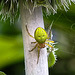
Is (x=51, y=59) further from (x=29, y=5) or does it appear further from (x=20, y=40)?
(x=20, y=40)

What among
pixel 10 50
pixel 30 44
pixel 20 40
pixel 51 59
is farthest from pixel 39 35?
pixel 20 40

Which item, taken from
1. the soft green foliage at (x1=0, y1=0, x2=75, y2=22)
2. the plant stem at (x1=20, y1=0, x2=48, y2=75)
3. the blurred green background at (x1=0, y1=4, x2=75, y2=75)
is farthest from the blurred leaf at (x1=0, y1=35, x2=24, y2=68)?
the plant stem at (x1=20, y1=0, x2=48, y2=75)

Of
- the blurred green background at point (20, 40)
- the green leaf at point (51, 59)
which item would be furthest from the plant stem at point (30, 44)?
the blurred green background at point (20, 40)

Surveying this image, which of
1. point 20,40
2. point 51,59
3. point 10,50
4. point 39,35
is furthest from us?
point 20,40

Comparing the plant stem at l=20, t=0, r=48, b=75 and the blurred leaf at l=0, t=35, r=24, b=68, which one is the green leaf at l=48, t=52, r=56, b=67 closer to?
the plant stem at l=20, t=0, r=48, b=75

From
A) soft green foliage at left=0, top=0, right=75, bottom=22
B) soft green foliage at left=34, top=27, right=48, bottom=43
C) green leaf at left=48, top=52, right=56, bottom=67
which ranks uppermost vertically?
soft green foliage at left=0, top=0, right=75, bottom=22

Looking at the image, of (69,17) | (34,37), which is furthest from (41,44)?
(69,17)

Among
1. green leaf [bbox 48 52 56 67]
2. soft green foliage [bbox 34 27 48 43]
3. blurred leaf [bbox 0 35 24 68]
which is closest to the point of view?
soft green foliage [bbox 34 27 48 43]

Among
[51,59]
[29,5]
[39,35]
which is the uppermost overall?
[29,5]
